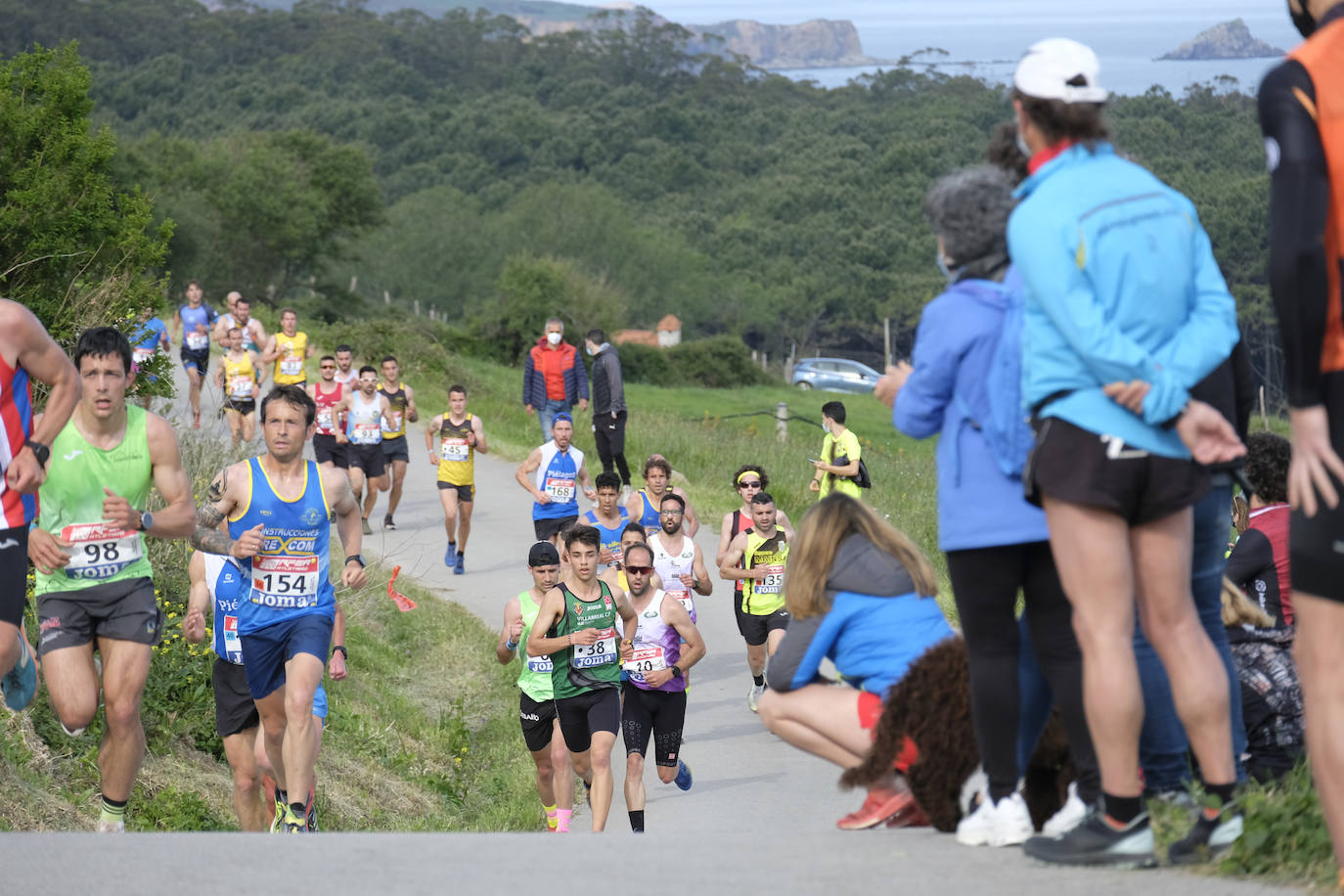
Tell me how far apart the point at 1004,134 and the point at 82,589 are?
4460mm

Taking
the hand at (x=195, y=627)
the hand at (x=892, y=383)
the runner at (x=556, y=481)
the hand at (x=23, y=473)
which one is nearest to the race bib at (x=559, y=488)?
the runner at (x=556, y=481)

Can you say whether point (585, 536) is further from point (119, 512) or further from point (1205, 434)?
point (1205, 434)

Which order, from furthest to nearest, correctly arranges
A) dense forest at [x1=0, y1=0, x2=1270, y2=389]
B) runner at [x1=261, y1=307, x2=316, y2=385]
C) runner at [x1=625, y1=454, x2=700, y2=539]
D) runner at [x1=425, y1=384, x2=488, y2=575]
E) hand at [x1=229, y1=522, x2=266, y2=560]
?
dense forest at [x1=0, y1=0, x2=1270, y2=389] < runner at [x1=261, y1=307, x2=316, y2=385] < runner at [x1=425, y1=384, x2=488, y2=575] < runner at [x1=625, y1=454, x2=700, y2=539] < hand at [x1=229, y1=522, x2=266, y2=560]

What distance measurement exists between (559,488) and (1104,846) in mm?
11931

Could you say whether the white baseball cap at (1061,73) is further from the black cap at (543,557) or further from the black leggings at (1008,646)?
the black cap at (543,557)

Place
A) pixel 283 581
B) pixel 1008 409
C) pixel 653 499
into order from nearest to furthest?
pixel 1008 409 → pixel 283 581 → pixel 653 499

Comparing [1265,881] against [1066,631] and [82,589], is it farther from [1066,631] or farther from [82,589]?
[82,589]

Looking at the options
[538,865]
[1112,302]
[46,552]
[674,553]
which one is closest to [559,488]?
[674,553]

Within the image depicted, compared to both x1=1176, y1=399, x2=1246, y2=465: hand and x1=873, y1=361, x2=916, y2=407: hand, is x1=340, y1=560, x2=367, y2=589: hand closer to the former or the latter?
x1=873, y1=361, x2=916, y2=407: hand

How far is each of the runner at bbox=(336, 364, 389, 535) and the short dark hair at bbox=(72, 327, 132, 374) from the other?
37.6ft

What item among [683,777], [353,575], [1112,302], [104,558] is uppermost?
[1112,302]

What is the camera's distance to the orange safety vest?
3123 mm

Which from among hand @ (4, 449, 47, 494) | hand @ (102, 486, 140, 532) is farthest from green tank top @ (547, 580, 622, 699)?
hand @ (4, 449, 47, 494)

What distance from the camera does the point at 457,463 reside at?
17.2 metres
